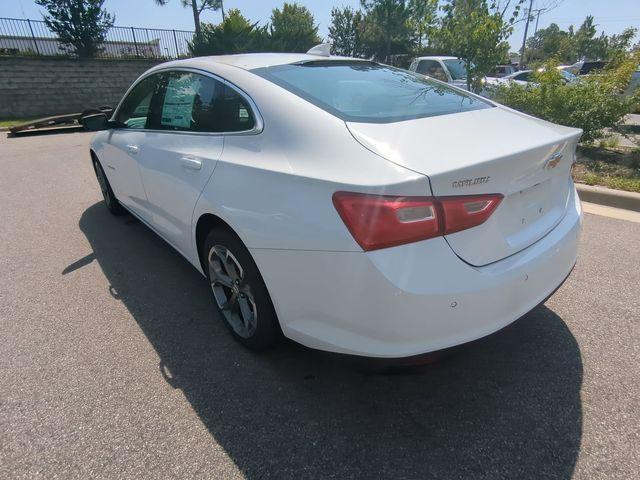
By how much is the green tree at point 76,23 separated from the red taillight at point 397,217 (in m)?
22.5

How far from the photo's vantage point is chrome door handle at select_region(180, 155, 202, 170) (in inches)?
94.1

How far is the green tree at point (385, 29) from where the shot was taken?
48000 millimetres

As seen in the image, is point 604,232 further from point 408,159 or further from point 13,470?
point 13,470

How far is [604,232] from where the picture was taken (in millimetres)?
3881

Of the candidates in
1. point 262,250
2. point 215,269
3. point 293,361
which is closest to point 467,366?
point 293,361

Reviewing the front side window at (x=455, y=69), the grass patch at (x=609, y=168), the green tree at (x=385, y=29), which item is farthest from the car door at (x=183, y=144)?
the green tree at (x=385, y=29)

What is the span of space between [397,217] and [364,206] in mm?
129

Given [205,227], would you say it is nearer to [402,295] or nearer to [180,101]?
[180,101]

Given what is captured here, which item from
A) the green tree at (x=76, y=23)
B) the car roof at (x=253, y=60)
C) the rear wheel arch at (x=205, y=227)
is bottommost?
the rear wheel arch at (x=205, y=227)

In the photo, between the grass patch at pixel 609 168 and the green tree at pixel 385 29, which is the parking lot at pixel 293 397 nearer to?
the grass patch at pixel 609 168

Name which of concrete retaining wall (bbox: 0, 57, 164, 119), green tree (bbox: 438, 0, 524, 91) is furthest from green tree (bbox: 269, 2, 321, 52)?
green tree (bbox: 438, 0, 524, 91)

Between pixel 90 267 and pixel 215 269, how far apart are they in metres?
1.71

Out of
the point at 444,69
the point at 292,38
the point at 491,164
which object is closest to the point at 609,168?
the point at 491,164

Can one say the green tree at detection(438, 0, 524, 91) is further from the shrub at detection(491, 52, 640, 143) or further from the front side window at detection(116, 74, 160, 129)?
the front side window at detection(116, 74, 160, 129)
